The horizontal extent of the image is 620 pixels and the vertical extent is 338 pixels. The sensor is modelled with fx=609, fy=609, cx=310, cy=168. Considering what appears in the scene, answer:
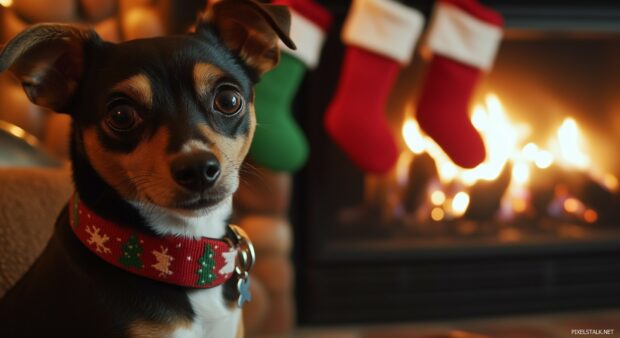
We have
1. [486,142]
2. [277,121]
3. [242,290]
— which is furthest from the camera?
[486,142]

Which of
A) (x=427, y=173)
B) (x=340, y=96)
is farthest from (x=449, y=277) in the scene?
(x=340, y=96)

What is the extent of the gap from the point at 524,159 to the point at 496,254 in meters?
0.34

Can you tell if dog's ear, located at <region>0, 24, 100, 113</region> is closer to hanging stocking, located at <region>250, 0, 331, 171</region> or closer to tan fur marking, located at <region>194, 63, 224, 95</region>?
tan fur marking, located at <region>194, 63, 224, 95</region>

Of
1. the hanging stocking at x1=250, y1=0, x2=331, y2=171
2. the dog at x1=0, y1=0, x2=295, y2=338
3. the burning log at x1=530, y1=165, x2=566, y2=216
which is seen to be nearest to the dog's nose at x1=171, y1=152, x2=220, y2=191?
the dog at x1=0, y1=0, x2=295, y2=338

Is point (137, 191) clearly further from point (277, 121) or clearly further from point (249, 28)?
point (277, 121)

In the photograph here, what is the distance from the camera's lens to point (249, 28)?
0.94 metres

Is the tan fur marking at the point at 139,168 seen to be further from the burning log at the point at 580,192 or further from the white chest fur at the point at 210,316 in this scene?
the burning log at the point at 580,192

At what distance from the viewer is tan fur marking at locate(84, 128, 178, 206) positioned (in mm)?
751

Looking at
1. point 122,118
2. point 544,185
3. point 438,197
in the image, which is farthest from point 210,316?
point 544,185

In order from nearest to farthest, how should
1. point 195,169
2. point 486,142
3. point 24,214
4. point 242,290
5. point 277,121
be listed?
point 195,169 → point 242,290 → point 24,214 → point 277,121 → point 486,142

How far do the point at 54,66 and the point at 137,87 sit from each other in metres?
0.14

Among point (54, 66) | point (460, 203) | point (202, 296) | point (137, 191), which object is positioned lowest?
point (460, 203)

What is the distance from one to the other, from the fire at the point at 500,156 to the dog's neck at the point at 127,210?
1.24m

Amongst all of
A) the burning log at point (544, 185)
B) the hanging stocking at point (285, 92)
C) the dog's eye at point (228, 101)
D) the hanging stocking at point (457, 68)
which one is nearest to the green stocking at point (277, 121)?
the hanging stocking at point (285, 92)
